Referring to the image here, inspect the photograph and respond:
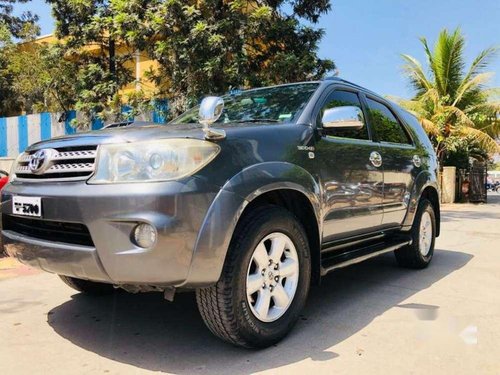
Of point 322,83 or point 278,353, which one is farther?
point 322,83

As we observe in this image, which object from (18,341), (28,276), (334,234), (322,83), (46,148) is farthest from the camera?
(28,276)

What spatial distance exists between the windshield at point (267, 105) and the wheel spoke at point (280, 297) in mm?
1205

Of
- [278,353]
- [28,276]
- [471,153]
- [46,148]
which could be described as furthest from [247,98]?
[471,153]

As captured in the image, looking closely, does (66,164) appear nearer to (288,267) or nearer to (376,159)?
(288,267)

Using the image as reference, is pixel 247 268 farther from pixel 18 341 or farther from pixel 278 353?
pixel 18 341

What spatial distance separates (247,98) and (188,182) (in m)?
1.84

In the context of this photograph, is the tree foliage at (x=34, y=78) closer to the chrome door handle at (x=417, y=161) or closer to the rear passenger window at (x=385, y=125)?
the rear passenger window at (x=385, y=125)

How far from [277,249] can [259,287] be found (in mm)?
278

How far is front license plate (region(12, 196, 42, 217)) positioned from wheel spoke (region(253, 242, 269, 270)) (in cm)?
131

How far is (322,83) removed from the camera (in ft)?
13.3

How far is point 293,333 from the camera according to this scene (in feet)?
11.2

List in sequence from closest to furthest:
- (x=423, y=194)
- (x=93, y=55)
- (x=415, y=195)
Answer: (x=415, y=195)
(x=423, y=194)
(x=93, y=55)

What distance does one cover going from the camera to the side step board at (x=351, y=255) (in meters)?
3.66

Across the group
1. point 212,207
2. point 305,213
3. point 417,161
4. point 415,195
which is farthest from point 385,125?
point 212,207
